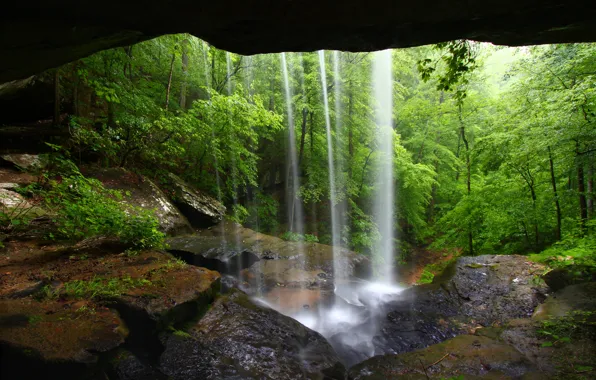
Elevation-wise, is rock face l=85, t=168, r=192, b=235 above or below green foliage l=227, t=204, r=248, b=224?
above

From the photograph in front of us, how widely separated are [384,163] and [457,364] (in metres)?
10.6

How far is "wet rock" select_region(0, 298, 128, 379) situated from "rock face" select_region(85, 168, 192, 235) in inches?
184

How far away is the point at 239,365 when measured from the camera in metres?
3.63

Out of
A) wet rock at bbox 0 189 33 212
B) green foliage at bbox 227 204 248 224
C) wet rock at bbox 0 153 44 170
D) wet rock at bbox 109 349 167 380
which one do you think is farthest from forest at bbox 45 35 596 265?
wet rock at bbox 109 349 167 380

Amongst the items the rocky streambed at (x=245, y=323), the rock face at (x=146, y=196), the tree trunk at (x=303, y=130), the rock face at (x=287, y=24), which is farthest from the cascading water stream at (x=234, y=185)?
the rock face at (x=287, y=24)

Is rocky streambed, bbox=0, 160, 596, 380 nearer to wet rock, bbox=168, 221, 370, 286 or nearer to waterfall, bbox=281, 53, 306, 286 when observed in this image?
wet rock, bbox=168, 221, 370, 286

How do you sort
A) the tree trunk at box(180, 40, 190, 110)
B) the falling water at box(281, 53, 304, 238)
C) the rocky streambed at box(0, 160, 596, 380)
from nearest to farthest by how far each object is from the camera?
the rocky streambed at box(0, 160, 596, 380), the tree trunk at box(180, 40, 190, 110), the falling water at box(281, 53, 304, 238)

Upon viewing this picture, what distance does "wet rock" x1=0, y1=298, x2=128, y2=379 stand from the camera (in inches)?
96.3

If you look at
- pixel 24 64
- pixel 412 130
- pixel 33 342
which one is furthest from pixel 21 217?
pixel 412 130

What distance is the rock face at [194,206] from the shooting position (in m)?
9.72

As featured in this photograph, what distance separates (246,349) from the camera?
395 centimetres

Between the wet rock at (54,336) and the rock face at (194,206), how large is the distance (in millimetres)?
6537

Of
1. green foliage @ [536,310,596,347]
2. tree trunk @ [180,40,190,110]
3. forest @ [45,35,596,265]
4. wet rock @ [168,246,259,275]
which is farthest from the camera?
tree trunk @ [180,40,190,110]

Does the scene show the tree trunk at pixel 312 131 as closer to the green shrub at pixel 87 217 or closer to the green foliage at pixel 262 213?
the green foliage at pixel 262 213
